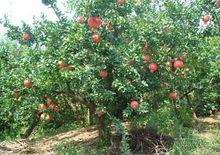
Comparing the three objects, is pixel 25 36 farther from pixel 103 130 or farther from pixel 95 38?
pixel 103 130

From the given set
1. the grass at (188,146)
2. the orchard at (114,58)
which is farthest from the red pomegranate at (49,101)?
the grass at (188,146)

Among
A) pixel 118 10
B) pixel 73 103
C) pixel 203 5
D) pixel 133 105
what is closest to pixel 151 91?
pixel 133 105

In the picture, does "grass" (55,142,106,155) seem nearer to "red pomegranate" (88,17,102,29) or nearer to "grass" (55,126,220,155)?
"grass" (55,126,220,155)

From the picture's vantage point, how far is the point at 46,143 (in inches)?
453

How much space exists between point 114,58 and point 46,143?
4222 millimetres

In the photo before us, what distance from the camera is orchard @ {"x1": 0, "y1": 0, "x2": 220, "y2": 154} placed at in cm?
821

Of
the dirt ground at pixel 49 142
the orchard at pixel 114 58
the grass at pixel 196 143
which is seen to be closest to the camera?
the orchard at pixel 114 58

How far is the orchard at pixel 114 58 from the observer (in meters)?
8.21

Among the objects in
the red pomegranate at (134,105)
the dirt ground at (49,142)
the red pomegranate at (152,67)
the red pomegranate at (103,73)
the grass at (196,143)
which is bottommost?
the grass at (196,143)

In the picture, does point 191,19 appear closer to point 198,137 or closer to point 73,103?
point 198,137

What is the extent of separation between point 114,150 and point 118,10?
2.72 m

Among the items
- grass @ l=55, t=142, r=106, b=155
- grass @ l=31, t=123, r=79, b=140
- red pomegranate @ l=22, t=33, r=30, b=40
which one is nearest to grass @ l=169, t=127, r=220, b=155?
grass @ l=55, t=142, r=106, b=155

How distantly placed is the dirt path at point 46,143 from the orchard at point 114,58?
3.43 ft

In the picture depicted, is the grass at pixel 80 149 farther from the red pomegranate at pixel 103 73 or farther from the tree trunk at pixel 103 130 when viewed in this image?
the red pomegranate at pixel 103 73
